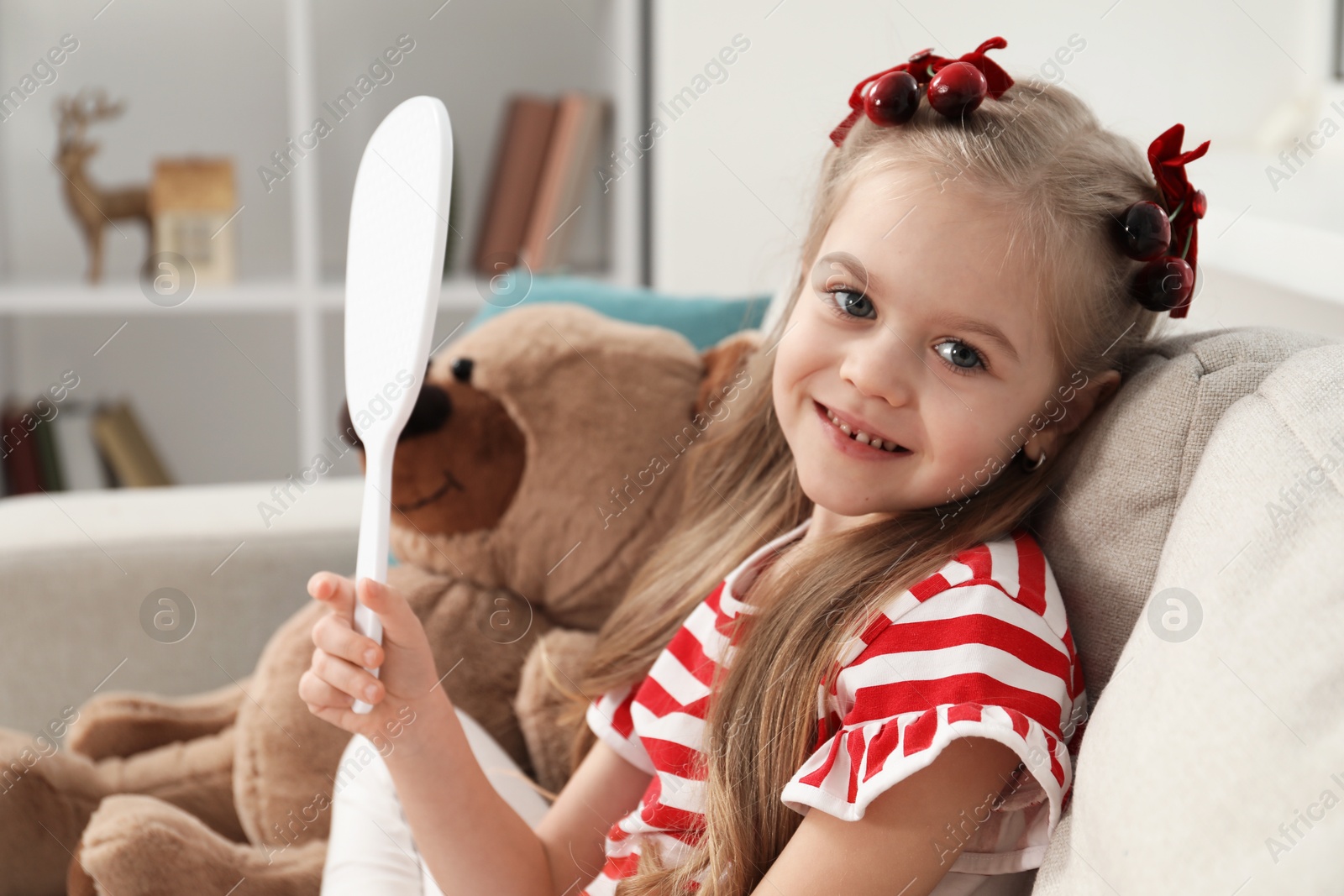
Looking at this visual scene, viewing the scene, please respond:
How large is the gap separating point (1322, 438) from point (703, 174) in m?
1.29

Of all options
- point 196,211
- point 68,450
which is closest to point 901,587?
point 196,211

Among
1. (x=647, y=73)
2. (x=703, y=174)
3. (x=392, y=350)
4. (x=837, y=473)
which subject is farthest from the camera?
(x=647, y=73)

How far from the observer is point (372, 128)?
1.97 metres

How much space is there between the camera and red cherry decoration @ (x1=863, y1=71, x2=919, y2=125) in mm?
659

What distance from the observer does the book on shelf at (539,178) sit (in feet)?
6.03

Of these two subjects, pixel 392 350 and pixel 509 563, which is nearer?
pixel 392 350

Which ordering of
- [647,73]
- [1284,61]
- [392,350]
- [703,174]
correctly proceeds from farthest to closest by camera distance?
[647,73] → [703,174] → [1284,61] → [392,350]

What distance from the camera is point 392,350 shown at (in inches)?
21.0

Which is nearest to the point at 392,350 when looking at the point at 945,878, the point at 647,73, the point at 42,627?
the point at 945,878

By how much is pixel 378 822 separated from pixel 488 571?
244 millimetres

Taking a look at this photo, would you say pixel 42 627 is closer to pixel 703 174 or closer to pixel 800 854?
pixel 800 854

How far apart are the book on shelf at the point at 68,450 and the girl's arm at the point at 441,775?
1537mm

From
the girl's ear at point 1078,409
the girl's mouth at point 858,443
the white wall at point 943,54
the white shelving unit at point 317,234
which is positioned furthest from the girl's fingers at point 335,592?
the white shelving unit at point 317,234

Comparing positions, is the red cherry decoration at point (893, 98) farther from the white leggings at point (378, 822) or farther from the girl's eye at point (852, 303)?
the white leggings at point (378, 822)
